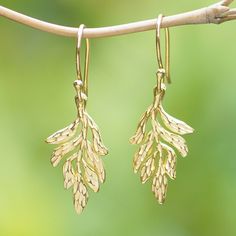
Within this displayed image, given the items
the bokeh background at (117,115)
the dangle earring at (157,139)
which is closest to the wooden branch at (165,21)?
the dangle earring at (157,139)

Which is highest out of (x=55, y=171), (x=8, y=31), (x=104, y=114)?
(x=8, y=31)

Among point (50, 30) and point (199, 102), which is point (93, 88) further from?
point (50, 30)

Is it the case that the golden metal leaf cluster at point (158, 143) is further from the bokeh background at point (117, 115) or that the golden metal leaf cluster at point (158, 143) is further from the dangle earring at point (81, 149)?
the bokeh background at point (117, 115)

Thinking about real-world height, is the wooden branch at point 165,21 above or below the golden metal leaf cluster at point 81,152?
above

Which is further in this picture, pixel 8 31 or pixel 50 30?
pixel 8 31

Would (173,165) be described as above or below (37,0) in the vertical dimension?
below

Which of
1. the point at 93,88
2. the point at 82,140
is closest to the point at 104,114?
the point at 93,88

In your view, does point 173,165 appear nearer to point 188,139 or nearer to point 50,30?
point 50,30
